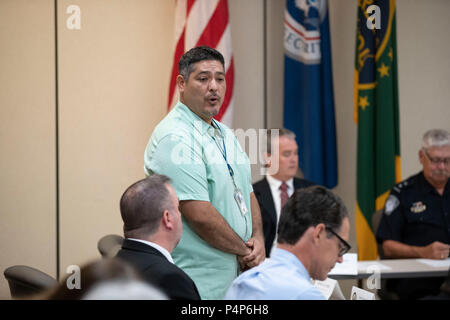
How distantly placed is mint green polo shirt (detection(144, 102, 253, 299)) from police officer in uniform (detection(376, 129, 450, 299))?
1.54m

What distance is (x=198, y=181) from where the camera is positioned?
2.01m

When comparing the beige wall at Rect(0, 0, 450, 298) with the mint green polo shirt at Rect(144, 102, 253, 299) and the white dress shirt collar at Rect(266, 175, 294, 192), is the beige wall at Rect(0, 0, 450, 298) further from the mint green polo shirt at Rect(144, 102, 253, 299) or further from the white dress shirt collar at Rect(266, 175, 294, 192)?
the mint green polo shirt at Rect(144, 102, 253, 299)

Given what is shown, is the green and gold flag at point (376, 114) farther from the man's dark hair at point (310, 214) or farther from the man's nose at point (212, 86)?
the man's dark hair at point (310, 214)

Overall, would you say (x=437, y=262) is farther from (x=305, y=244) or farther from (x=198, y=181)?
(x=305, y=244)

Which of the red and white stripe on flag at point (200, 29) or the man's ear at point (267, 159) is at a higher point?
the red and white stripe on flag at point (200, 29)

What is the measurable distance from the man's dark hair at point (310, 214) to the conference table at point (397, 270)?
53.8 inches

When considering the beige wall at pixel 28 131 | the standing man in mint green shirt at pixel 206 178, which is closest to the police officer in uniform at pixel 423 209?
the standing man in mint green shirt at pixel 206 178

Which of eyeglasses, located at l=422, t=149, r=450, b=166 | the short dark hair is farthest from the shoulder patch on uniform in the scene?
the short dark hair

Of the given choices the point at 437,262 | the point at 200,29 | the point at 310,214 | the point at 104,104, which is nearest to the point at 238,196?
the point at 310,214

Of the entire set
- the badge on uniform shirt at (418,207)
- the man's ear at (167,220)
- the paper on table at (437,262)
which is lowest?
the paper on table at (437,262)

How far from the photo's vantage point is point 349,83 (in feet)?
15.3

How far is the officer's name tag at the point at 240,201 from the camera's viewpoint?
2111 millimetres

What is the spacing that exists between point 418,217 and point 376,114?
122 cm
